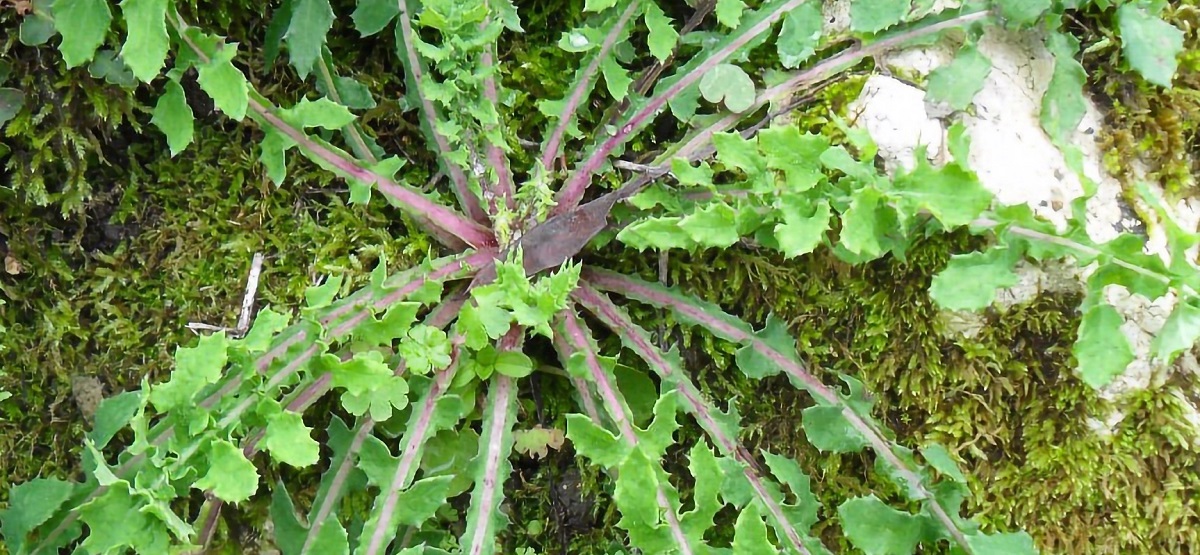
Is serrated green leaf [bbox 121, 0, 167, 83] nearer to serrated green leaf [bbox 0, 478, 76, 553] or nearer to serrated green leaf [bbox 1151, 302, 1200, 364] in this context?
serrated green leaf [bbox 0, 478, 76, 553]

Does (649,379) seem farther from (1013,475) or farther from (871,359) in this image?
(1013,475)

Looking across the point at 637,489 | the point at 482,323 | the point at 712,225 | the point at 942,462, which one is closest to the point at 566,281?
the point at 482,323

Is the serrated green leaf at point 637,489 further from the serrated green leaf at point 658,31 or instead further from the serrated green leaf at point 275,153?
the serrated green leaf at point 275,153

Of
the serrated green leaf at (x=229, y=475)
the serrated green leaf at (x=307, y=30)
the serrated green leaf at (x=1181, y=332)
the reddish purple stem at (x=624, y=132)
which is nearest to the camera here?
the serrated green leaf at (x=229, y=475)

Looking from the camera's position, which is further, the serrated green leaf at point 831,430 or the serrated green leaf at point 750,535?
the serrated green leaf at point 831,430

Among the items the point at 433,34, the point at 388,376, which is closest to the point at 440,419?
the point at 388,376

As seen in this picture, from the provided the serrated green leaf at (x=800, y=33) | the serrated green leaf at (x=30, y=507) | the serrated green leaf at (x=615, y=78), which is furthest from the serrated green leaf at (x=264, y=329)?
the serrated green leaf at (x=800, y=33)
